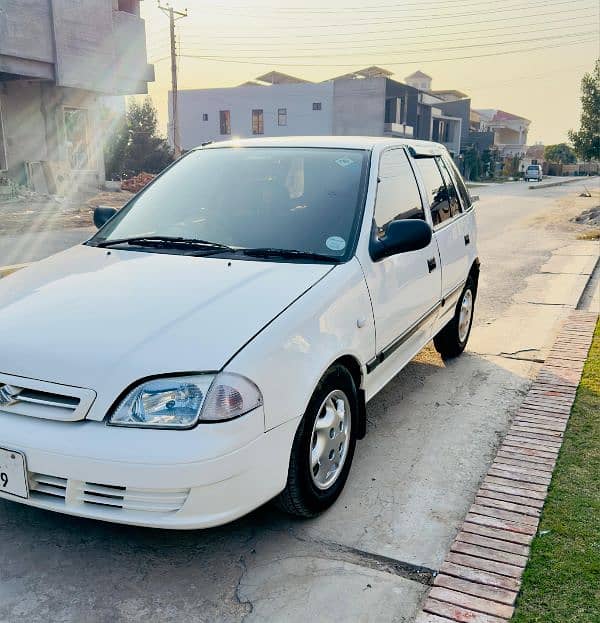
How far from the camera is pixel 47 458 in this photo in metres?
2.44

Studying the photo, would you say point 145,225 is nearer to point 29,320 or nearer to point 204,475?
point 29,320

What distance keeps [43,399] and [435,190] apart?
3277mm

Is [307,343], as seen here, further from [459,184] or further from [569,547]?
[459,184]

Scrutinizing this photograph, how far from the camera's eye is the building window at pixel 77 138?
2264cm

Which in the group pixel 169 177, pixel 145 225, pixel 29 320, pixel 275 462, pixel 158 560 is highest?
pixel 169 177

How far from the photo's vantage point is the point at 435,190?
4.83 meters

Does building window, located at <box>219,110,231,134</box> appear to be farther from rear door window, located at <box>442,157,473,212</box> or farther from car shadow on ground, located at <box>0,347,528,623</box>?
car shadow on ground, located at <box>0,347,528,623</box>

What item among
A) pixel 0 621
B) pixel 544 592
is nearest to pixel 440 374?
pixel 544 592

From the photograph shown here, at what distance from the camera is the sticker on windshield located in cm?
338

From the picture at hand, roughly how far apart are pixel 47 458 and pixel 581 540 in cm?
229

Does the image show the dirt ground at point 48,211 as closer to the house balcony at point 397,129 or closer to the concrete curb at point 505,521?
the concrete curb at point 505,521

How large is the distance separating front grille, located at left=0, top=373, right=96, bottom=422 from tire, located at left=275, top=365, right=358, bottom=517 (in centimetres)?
89

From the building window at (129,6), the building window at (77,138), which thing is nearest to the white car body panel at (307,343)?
the building window at (77,138)

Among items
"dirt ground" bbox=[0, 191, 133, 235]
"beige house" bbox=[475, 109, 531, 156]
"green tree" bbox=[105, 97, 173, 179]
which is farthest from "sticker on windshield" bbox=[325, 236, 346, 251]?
"beige house" bbox=[475, 109, 531, 156]
